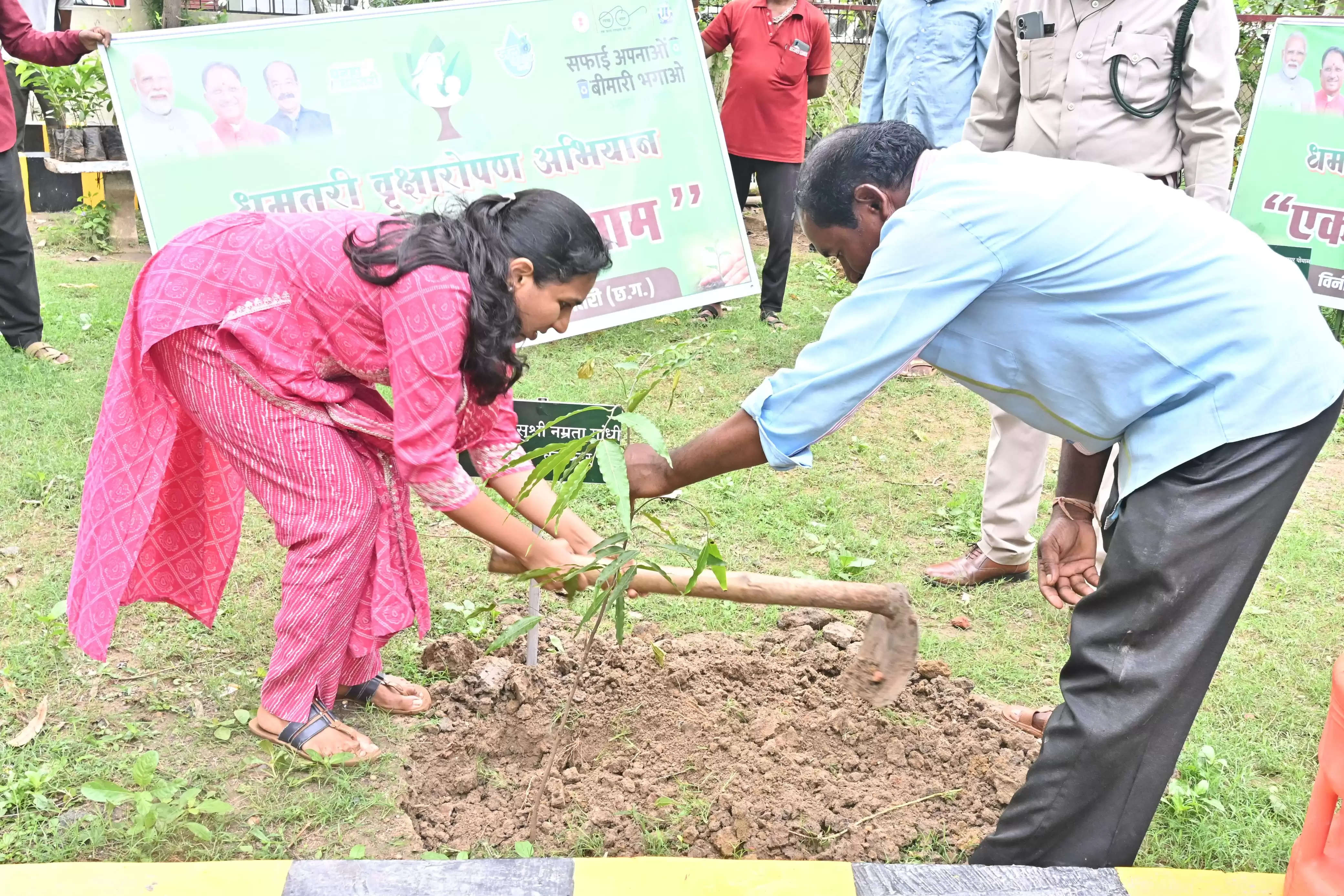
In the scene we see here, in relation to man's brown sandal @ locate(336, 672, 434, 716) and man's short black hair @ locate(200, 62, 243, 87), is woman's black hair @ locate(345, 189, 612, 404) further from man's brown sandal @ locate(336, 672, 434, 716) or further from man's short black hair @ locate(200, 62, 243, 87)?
man's short black hair @ locate(200, 62, 243, 87)

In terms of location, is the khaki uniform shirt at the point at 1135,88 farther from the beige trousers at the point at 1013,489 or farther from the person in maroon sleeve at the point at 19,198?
the person in maroon sleeve at the point at 19,198

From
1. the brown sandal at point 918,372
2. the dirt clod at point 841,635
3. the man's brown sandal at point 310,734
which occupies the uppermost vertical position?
the man's brown sandal at point 310,734

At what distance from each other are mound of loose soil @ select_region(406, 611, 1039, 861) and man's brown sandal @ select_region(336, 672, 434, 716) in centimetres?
6

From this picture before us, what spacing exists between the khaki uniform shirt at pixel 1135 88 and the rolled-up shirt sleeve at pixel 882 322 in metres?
1.89

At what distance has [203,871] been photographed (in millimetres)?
1879

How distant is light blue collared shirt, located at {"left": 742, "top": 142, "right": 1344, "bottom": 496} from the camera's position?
1976 mm

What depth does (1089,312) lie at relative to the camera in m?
2.03

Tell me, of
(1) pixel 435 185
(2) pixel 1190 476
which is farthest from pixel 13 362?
(2) pixel 1190 476

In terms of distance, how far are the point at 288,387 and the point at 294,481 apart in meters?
0.22

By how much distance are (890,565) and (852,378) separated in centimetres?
207

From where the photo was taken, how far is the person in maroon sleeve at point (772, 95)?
21.5 feet

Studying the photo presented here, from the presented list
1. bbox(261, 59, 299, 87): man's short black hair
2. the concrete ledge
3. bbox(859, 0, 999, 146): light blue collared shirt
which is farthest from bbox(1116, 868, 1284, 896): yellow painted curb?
bbox(261, 59, 299, 87): man's short black hair

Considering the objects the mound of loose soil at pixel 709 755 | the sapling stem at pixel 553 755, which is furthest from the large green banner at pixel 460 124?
the sapling stem at pixel 553 755

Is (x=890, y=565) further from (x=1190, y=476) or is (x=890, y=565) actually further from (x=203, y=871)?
(x=203, y=871)
